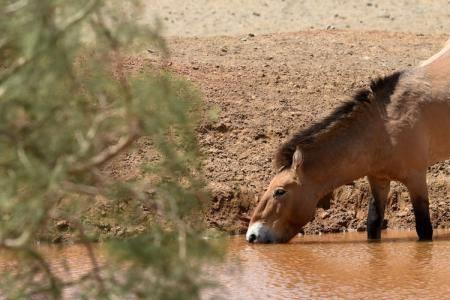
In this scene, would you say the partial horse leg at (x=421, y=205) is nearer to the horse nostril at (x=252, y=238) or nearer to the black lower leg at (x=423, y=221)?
the black lower leg at (x=423, y=221)

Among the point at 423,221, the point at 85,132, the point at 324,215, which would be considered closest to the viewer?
the point at 85,132

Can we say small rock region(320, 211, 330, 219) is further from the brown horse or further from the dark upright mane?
the dark upright mane

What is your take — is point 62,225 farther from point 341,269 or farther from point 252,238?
point 341,269

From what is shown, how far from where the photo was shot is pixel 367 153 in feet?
40.4

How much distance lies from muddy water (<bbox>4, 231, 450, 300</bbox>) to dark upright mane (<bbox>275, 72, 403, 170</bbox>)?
0.93m

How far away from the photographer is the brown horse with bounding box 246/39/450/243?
479 inches

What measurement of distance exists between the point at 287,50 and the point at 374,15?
28.5ft

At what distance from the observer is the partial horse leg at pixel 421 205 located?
12102 millimetres

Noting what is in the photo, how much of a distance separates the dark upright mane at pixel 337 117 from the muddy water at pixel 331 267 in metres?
0.93

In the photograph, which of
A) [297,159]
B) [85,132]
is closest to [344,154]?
[297,159]

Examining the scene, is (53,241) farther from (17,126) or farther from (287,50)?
(287,50)

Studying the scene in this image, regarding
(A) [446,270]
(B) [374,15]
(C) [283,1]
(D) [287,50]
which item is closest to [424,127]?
(A) [446,270]

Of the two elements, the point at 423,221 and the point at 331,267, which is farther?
the point at 423,221

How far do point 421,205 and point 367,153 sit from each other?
766 mm
